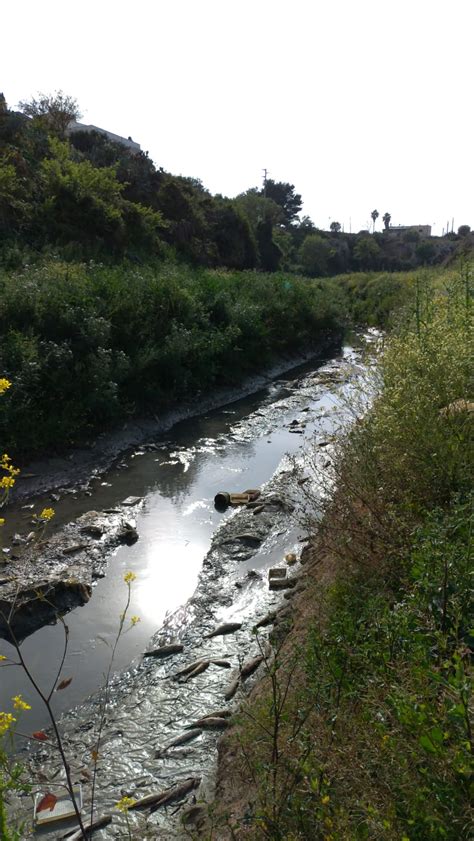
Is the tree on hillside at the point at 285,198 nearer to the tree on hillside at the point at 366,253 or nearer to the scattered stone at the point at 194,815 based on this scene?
the tree on hillside at the point at 366,253

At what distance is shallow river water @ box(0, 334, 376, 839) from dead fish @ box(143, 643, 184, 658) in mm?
82

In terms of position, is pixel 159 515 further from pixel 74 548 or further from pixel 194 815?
pixel 194 815

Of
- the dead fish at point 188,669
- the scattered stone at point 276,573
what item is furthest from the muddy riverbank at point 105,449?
the dead fish at point 188,669

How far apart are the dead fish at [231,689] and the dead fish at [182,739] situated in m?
0.41

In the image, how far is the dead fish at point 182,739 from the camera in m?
4.27

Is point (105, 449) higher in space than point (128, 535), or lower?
higher

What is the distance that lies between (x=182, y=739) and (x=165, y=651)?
116cm

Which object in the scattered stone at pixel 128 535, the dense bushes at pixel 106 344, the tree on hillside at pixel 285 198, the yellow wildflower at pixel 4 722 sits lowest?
the scattered stone at pixel 128 535

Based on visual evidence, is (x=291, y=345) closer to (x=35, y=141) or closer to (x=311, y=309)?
(x=311, y=309)

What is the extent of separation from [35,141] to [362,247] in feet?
179

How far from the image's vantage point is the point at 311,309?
24.1 metres

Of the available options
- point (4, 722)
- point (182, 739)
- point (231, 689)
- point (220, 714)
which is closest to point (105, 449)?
point (231, 689)

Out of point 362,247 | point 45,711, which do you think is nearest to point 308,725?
point 45,711

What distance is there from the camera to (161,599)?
21.0ft
